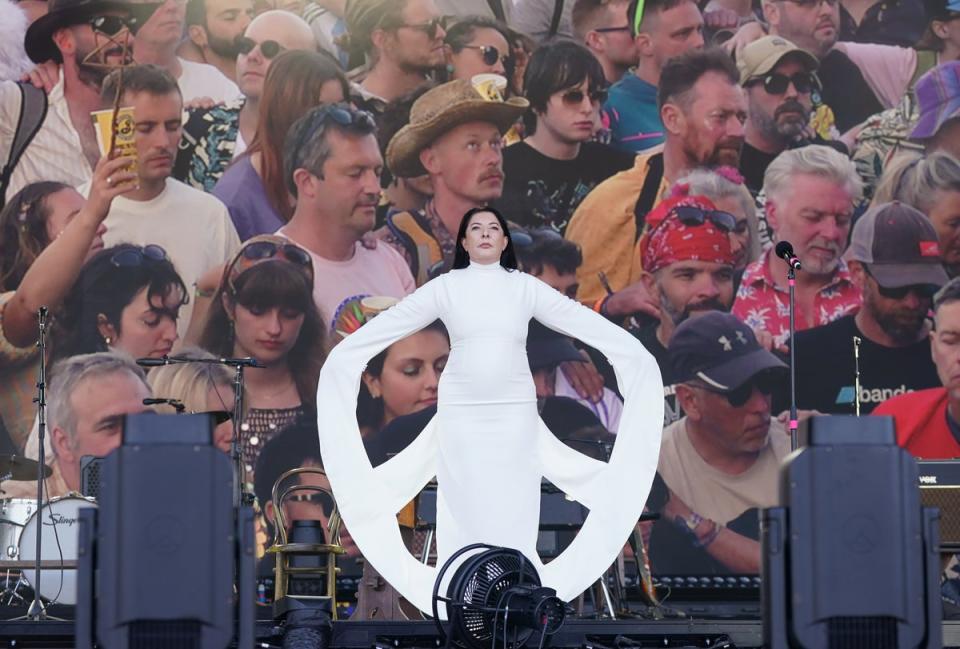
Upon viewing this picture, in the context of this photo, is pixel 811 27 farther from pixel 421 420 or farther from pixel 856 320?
pixel 421 420

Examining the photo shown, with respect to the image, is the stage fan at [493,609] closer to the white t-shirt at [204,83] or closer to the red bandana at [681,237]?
the red bandana at [681,237]

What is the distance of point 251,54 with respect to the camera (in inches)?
419

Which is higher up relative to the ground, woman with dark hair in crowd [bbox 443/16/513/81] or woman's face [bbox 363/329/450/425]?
woman with dark hair in crowd [bbox 443/16/513/81]

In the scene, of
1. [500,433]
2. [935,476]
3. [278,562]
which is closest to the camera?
[500,433]

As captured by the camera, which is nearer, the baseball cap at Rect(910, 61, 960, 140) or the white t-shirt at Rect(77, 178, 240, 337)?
the white t-shirt at Rect(77, 178, 240, 337)

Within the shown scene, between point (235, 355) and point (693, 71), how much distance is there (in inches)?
152

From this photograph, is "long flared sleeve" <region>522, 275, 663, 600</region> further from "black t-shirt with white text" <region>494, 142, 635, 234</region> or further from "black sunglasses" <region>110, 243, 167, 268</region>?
"black sunglasses" <region>110, 243, 167, 268</region>

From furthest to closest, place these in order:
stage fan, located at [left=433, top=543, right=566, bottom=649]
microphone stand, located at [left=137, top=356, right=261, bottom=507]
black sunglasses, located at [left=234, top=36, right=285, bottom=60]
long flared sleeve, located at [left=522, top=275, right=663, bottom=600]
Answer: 1. black sunglasses, located at [left=234, top=36, right=285, bottom=60]
2. microphone stand, located at [left=137, top=356, right=261, bottom=507]
3. long flared sleeve, located at [left=522, top=275, right=663, bottom=600]
4. stage fan, located at [left=433, top=543, right=566, bottom=649]

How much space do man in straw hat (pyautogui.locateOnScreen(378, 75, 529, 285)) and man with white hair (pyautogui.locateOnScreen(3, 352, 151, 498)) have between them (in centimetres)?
205

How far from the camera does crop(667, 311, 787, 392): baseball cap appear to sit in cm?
1055

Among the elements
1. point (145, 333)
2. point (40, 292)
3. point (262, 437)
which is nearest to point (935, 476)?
point (262, 437)

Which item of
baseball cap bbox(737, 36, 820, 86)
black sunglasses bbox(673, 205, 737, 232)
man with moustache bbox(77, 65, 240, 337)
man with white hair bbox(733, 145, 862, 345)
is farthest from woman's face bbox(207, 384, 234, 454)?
baseball cap bbox(737, 36, 820, 86)

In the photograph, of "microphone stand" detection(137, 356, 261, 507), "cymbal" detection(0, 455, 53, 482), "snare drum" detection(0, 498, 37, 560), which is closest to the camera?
"microphone stand" detection(137, 356, 261, 507)

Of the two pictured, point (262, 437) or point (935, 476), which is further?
point (262, 437)
